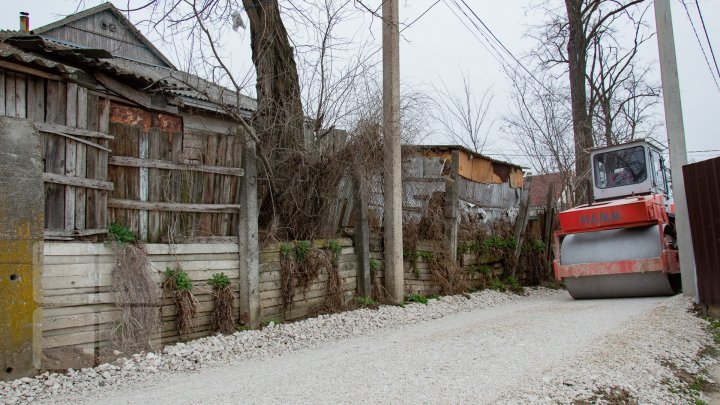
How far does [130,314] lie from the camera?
21.6 feet

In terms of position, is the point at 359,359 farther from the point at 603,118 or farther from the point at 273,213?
the point at 603,118

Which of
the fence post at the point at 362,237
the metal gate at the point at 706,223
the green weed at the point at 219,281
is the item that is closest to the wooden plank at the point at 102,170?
the green weed at the point at 219,281

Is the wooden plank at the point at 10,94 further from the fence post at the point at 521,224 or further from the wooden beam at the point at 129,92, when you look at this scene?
the fence post at the point at 521,224

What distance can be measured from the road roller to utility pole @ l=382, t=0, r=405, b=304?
3378 millimetres

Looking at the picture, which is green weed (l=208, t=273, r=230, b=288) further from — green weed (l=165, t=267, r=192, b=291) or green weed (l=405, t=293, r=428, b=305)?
green weed (l=405, t=293, r=428, b=305)

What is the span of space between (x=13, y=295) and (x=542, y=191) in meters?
27.1

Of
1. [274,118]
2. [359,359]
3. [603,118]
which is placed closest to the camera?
[359,359]

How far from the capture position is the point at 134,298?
662cm

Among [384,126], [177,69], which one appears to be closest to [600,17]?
[384,126]

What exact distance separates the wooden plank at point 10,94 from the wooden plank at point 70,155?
53cm

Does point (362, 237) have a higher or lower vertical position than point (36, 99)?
lower

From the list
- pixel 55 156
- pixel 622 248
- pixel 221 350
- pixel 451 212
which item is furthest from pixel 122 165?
pixel 622 248

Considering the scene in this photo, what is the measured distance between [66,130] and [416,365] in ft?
14.5

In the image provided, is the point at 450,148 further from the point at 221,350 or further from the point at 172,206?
the point at 221,350
